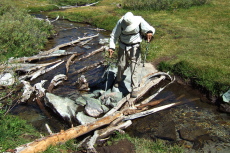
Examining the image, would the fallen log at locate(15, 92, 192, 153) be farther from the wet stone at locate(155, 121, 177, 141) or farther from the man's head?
the man's head

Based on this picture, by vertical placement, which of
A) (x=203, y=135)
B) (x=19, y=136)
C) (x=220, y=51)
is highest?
(x=220, y=51)

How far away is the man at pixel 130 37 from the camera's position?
8.29 meters

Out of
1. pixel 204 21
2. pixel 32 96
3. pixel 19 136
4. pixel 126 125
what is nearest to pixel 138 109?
pixel 126 125

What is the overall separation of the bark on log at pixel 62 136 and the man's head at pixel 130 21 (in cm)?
335

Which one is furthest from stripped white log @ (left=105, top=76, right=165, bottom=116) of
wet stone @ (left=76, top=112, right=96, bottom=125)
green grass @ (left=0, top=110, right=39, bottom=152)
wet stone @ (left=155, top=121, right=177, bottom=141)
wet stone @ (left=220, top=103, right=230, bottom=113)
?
wet stone @ (left=220, top=103, right=230, bottom=113)

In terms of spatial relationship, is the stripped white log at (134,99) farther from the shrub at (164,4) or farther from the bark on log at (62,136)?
the shrub at (164,4)

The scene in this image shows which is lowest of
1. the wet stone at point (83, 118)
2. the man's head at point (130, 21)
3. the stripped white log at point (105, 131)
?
the wet stone at point (83, 118)

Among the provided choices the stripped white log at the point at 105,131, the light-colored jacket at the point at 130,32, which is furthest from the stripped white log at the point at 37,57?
the stripped white log at the point at 105,131

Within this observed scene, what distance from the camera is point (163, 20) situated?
25.5m

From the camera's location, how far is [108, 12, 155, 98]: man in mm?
8293

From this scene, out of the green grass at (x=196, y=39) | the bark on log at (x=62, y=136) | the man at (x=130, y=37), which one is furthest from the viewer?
the green grass at (x=196, y=39)

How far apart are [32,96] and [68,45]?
9847 millimetres

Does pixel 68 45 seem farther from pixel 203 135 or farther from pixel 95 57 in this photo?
pixel 203 135

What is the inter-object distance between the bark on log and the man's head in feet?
11.0
